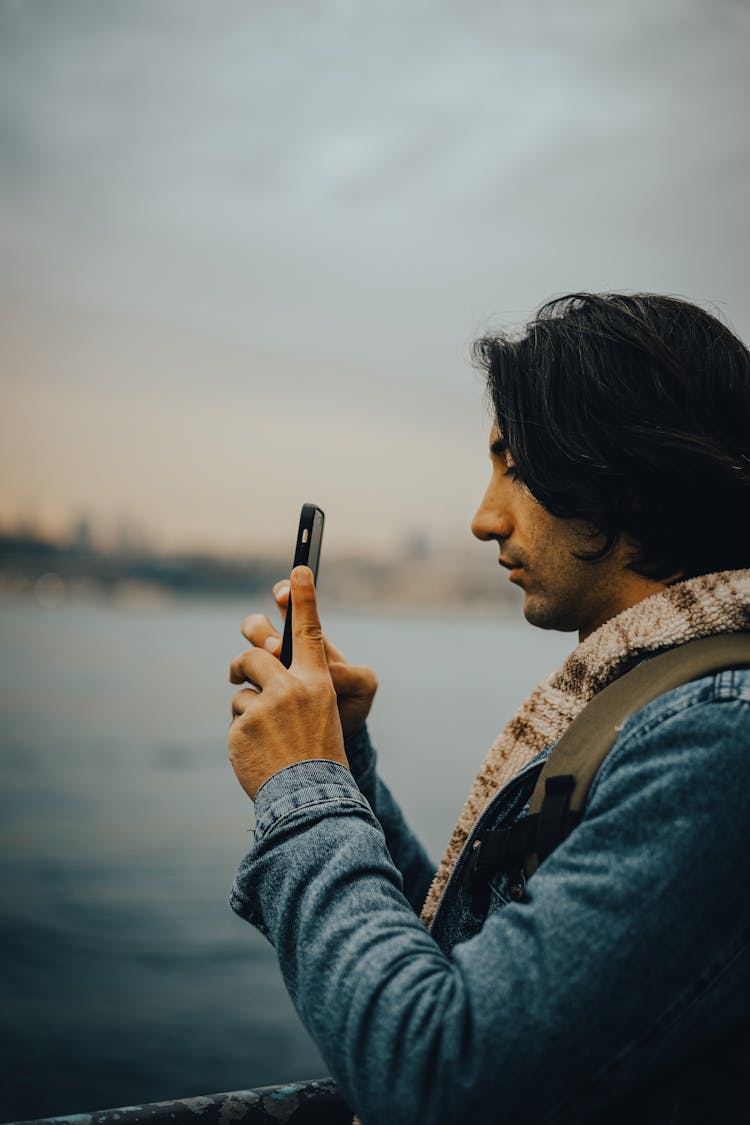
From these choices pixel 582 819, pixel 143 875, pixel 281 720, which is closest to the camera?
pixel 582 819

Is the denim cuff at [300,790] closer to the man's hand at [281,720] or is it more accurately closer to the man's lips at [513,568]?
the man's hand at [281,720]

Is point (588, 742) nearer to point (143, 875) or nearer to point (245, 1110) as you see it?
point (245, 1110)

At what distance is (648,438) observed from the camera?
1385 millimetres

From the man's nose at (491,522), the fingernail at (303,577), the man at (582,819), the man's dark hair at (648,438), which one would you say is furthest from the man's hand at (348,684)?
the man's dark hair at (648,438)

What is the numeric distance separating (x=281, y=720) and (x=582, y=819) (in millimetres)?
428

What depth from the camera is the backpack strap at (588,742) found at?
3.67 ft

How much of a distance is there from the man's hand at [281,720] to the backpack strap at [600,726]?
30 cm

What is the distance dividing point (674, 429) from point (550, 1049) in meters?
0.90

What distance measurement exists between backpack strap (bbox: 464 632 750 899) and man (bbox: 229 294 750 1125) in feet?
0.10

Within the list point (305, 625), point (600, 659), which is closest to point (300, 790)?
point (305, 625)

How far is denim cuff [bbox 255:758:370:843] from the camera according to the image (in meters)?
1.18

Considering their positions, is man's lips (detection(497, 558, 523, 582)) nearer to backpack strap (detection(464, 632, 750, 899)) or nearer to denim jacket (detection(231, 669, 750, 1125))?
backpack strap (detection(464, 632, 750, 899))

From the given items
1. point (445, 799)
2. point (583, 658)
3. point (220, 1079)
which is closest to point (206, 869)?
point (445, 799)

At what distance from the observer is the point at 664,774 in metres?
0.98
